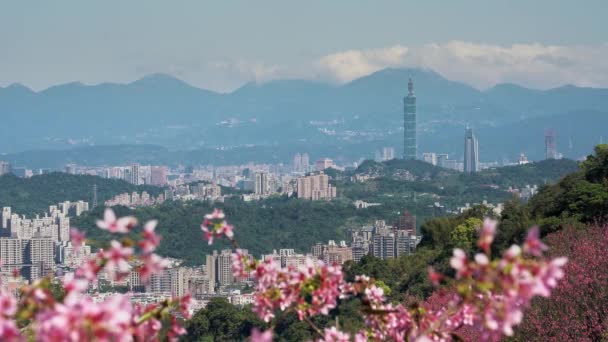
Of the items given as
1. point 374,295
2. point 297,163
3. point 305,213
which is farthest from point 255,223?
point 297,163

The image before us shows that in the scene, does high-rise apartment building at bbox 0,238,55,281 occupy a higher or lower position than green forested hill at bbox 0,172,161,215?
lower

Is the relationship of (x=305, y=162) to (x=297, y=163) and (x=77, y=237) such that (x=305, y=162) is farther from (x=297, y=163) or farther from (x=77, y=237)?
(x=77, y=237)

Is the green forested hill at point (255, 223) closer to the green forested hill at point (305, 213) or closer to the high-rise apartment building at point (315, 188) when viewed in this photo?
the green forested hill at point (305, 213)

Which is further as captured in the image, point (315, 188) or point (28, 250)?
point (315, 188)

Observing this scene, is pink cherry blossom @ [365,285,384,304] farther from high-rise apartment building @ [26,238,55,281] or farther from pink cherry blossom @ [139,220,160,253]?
high-rise apartment building @ [26,238,55,281]

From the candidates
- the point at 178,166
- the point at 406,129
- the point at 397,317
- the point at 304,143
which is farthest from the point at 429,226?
the point at 304,143

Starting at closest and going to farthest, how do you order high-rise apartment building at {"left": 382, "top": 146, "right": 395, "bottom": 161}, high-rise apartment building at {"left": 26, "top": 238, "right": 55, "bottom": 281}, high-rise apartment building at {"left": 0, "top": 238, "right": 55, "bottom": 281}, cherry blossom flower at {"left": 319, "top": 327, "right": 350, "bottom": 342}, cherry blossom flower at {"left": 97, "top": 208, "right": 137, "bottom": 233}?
1. cherry blossom flower at {"left": 97, "top": 208, "right": 137, "bottom": 233}
2. cherry blossom flower at {"left": 319, "top": 327, "right": 350, "bottom": 342}
3. high-rise apartment building at {"left": 0, "top": 238, "right": 55, "bottom": 281}
4. high-rise apartment building at {"left": 26, "top": 238, "right": 55, "bottom": 281}
5. high-rise apartment building at {"left": 382, "top": 146, "right": 395, "bottom": 161}

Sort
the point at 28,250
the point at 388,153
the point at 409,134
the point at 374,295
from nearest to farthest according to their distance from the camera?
the point at 374,295, the point at 28,250, the point at 409,134, the point at 388,153

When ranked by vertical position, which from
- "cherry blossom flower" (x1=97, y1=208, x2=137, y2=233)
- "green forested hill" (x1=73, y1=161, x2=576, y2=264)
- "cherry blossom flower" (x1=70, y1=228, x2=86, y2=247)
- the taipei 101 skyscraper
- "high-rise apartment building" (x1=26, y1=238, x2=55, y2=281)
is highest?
the taipei 101 skyscraper

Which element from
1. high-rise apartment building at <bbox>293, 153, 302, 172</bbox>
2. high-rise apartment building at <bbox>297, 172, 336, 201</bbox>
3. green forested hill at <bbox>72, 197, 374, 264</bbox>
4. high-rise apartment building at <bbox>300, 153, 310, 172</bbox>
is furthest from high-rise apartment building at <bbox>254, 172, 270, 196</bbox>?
high-rise apartment building at <bbox>293, 153, 302, 172</bbox>

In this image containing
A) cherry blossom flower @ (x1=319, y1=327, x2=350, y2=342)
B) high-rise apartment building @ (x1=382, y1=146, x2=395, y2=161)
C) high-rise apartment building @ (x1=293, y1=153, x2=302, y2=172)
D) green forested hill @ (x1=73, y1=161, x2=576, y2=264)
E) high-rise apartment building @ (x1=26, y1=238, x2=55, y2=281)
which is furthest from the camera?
high-rise apartment building @ (x1=382, y1=146, x2=395, y2=161)
